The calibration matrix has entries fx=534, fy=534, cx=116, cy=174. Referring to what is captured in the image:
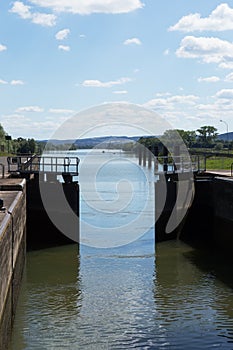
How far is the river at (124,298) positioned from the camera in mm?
10688

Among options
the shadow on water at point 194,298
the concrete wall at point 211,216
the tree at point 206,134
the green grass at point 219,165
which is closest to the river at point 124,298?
the shadow on water at point 194,298

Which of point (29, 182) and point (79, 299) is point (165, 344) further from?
point (29, 182)

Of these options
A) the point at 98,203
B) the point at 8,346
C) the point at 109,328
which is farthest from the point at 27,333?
the point at 98,203

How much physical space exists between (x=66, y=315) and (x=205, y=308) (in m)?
3.30

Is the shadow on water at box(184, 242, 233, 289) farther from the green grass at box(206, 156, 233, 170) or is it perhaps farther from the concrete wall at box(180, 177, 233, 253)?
the green grass at box(206, 156, 233, 170)

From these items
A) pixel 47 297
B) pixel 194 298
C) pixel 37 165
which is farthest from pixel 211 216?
pixel 47 297

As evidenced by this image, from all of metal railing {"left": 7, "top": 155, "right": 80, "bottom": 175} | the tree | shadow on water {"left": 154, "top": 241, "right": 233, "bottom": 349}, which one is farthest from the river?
the tree

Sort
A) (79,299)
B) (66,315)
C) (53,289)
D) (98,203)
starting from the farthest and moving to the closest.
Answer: (98,203) → (53,289) → (79,299) → (66,315)

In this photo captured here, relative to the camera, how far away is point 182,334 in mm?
10891

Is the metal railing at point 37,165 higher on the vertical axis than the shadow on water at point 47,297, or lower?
higher

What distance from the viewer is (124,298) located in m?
13.5

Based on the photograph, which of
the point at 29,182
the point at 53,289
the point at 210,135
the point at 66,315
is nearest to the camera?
the point at 66,315

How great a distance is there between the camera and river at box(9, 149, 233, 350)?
10.7 meters

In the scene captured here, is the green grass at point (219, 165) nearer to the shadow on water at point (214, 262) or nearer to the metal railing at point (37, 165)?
the metal railing at point (37, 165)
